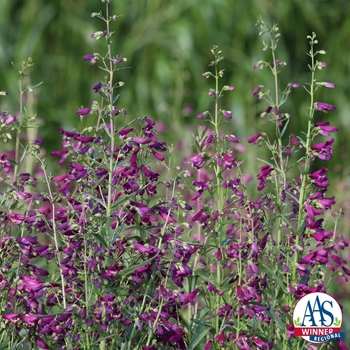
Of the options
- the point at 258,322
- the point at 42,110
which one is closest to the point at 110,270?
the point at 258,322

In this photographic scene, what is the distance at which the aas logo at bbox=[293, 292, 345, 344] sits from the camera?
9.59ft

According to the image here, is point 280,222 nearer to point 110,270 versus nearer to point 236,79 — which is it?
point 110,270

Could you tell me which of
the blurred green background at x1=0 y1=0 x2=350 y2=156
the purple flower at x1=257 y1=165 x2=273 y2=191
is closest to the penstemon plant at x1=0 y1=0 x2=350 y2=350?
the purple flower at x1=257 y1=165 x2=273 y2=191

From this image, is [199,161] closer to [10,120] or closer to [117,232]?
[117,232]

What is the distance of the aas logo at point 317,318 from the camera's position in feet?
9.59

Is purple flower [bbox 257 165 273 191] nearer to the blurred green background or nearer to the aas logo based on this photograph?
the aas logo

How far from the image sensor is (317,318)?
2977mm

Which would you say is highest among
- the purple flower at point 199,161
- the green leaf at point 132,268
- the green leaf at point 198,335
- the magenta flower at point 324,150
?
the magenta flower at point 324,150

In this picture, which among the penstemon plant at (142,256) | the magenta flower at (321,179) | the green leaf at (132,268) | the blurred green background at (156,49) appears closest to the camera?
the green leaf at (132,268)

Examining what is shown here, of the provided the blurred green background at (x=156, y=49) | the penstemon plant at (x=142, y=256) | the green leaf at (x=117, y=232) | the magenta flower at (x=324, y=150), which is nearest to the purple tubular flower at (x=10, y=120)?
the penstemon plant at (x=142, y=256)

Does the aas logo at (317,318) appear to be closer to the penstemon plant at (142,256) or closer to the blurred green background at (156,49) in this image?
the penstemon plant at (142,256)

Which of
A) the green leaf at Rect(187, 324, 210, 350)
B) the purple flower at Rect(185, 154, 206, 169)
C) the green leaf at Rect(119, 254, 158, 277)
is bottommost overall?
the green leaf at Rect(187, 324, 210, 350)

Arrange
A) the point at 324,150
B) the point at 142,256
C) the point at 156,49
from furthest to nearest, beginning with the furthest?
the point at 156,49 < the point at 324,150 < the point at 142,256

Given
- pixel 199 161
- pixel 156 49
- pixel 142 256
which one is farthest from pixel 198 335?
pixel 156 49
